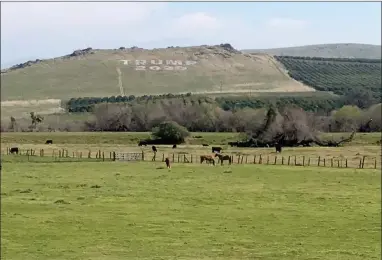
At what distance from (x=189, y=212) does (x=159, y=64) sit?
136 metres

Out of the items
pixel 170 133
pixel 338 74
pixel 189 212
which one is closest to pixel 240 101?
pixel 338 74

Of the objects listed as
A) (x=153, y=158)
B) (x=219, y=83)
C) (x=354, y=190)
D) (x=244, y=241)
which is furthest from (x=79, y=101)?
(x=244, y=241)

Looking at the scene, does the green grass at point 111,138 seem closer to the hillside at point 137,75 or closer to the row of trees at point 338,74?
the hillside at point 137,75

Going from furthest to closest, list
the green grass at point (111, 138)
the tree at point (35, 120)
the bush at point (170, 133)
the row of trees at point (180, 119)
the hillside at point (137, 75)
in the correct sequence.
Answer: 1. the hillside at point (137, 75)
2. the tree at point (35, 120)
3. the row of trees at point (180, 119)
4. the bush at point (170, 133)
5. the green grass at point (111, 138)

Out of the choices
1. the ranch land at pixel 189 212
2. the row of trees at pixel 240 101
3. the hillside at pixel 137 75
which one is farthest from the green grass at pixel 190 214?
the hillside at pixel 137 75

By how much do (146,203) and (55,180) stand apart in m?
10.0

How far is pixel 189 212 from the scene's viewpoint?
2477 cm

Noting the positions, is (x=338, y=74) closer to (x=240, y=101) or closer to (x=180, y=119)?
(x=240, y=101)

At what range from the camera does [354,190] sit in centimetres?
3184

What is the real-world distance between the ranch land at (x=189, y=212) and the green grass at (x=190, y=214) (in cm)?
4

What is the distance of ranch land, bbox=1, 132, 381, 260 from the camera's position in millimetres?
18062

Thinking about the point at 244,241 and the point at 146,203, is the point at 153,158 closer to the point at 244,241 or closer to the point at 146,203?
the point at 146,203

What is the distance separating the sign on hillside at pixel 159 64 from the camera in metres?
154

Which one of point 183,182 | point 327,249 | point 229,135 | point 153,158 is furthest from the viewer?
point 229,135
